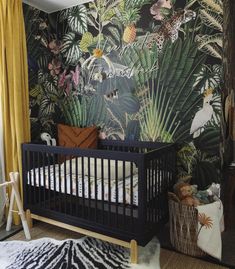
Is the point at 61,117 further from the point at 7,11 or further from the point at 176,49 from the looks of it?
the point at 176,49

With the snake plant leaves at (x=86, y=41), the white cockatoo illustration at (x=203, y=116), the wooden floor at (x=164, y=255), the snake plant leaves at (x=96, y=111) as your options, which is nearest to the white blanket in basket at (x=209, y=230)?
the wooden floor at (x=164, y=255)

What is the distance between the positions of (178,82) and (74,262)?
1.81 metres

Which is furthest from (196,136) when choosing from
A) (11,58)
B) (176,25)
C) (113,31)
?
(11,58)

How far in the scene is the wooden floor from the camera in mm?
1863

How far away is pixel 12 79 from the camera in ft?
8.20

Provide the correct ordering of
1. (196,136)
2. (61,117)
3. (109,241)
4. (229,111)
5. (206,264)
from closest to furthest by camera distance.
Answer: (206,264) → (109,241) → (196,136) → (229,111) → (61,117)

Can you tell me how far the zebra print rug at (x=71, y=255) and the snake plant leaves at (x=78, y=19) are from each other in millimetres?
2291

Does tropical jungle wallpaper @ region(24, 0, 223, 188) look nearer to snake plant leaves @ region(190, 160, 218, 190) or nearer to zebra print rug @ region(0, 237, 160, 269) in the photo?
snake plant leaves @ region(190, 160, 218, 190)

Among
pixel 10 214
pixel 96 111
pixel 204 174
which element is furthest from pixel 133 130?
pixel 10 214

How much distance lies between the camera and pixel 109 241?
6.65 ft

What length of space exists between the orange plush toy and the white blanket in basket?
89 millimetres

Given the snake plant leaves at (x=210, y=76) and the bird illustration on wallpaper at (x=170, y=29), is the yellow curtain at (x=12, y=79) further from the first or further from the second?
the snake plant leaves at (x=210, y=76)

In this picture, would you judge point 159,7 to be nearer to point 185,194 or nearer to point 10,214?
point 185,194

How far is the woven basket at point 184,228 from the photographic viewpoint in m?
1.99
